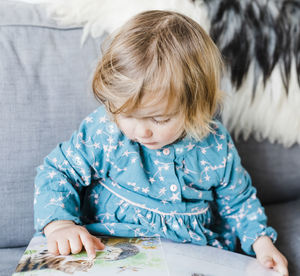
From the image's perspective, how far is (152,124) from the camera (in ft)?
2.15

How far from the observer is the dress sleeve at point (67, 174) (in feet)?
2.32

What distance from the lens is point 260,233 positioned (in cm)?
81

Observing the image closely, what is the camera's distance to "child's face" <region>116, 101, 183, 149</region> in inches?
24.6

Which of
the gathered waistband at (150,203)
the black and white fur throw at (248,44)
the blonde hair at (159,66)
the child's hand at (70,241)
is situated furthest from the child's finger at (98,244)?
the black and white fur throw at (248,44)

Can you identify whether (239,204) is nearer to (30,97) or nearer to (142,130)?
(142,130)

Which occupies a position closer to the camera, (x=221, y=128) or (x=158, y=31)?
(x=158, y=31)

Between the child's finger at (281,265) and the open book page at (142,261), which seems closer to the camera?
the open book page at (142,261)

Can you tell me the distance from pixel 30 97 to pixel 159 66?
0.32 meters

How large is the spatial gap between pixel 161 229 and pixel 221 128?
0.24 m

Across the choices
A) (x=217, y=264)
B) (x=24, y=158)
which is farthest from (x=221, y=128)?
(x=24, y=158)

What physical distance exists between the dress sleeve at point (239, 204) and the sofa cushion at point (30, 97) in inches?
12.1

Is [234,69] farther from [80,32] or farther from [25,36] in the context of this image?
[25,36]

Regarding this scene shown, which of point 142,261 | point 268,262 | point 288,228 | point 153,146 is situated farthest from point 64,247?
point 288,228

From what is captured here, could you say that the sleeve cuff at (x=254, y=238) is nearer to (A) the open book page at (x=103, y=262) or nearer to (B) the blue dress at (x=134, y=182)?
(B) the blue dress at (x=134, y=182)
